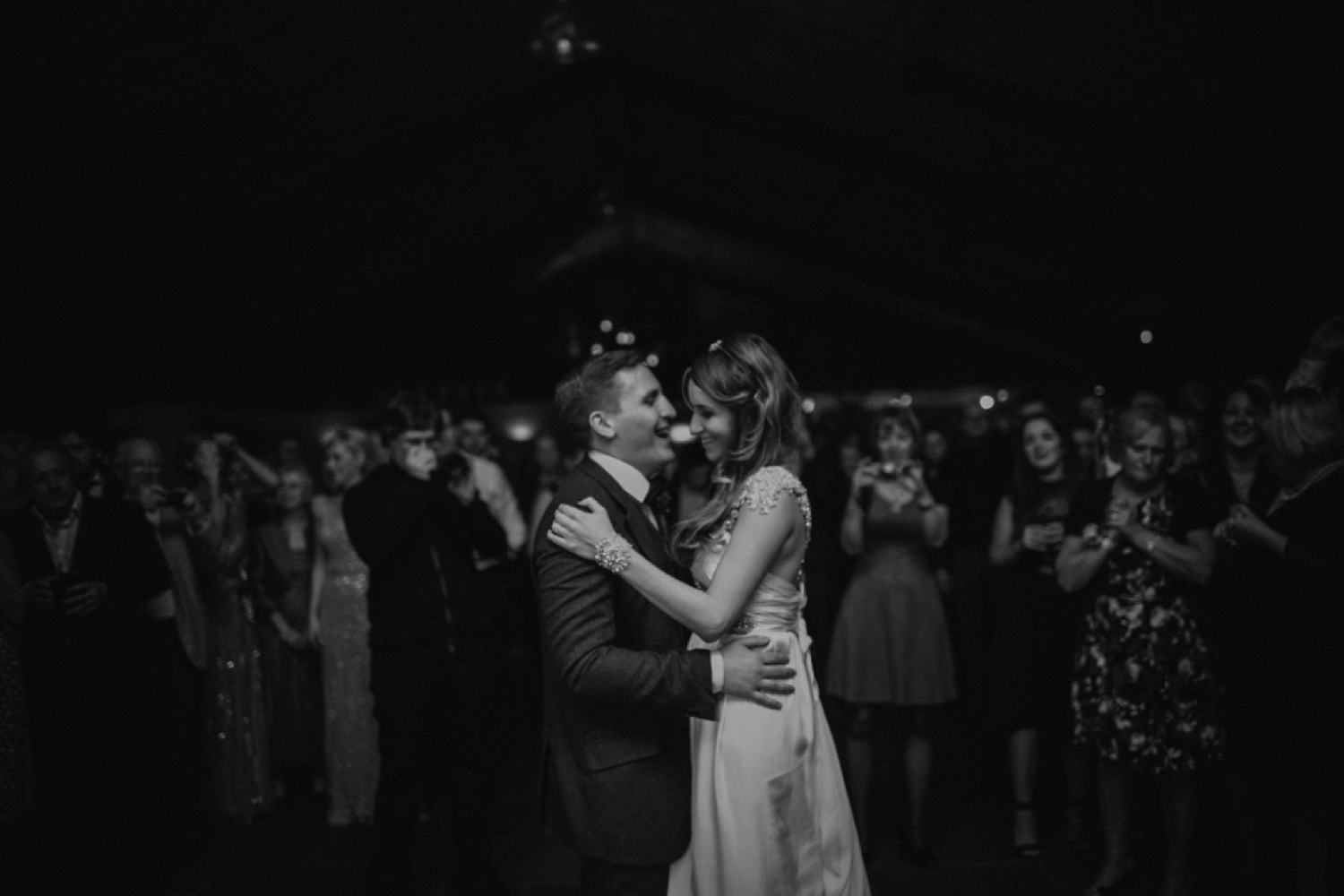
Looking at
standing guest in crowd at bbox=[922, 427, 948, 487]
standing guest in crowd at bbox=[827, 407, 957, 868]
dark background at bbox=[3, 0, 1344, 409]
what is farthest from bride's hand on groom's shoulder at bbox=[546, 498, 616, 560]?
standing guest in crowd at bbox=[922, 427, 948, 487]

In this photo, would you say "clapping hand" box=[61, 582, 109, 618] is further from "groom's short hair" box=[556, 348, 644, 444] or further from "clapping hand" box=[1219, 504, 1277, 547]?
"clapping hand" box=[1219, 504, 1277, 547]

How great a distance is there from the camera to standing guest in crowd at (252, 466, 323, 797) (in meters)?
4.97

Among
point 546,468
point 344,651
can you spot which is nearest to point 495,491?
point 344,651

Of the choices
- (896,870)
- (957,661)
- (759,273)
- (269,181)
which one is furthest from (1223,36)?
(759,273)

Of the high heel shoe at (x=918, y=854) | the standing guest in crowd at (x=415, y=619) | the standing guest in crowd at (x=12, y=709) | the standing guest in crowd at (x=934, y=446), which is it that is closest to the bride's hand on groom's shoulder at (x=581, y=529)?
the standing guest in crowd at (x=415, y=619)

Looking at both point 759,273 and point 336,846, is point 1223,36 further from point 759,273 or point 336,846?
point 759,273

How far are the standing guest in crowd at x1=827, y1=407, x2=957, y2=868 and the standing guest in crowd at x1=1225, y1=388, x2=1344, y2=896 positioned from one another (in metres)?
1.07

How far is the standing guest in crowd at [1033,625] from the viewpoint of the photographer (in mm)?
3836

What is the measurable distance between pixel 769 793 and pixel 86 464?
3.79m

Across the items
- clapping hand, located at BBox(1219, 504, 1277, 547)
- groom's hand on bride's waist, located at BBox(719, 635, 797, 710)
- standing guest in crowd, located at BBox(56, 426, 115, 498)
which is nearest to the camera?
groom's hand on bride's waist, located at BBox(719, 635, 797, 710)

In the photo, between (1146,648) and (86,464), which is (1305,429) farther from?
(86,464)

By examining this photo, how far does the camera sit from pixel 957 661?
4.36 metres

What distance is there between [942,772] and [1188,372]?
5267 mm

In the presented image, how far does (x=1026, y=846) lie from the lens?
3.84m
